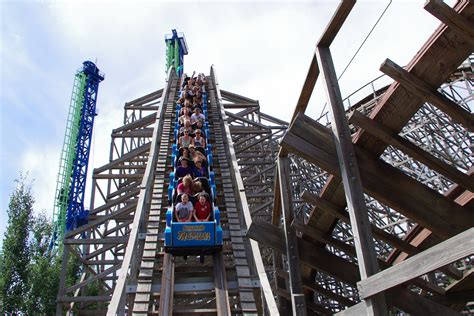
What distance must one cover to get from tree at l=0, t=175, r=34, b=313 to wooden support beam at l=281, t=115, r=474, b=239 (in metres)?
15.1

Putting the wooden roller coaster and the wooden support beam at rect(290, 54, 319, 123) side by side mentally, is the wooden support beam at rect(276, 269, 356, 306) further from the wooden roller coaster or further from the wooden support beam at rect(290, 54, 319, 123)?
the wooden support beam at rect(290, 54, 319, 123)

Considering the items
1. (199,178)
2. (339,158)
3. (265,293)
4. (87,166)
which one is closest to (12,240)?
(87,166)

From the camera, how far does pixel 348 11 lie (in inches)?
104

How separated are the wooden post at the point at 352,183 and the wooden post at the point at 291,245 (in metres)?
1.03

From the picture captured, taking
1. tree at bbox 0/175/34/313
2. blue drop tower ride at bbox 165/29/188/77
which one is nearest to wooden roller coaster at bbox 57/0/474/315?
tree at bbox 0/175/34/313

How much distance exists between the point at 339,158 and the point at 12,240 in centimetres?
1653

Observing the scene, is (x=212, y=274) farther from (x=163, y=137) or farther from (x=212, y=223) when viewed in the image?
(x=163, y=137)

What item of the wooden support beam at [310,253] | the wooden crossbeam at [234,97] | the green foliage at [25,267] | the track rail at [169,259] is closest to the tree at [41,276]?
the green foliage at [25,267]

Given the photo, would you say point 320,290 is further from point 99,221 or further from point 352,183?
point 99,221

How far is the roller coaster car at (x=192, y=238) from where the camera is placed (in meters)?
4.81

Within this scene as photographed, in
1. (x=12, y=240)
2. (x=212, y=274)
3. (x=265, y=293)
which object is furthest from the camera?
(x=12, y=240)

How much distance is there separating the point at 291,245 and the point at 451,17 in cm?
221

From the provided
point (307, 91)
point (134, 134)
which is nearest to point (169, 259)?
point (307, 91)

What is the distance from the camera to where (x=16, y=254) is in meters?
15.8
